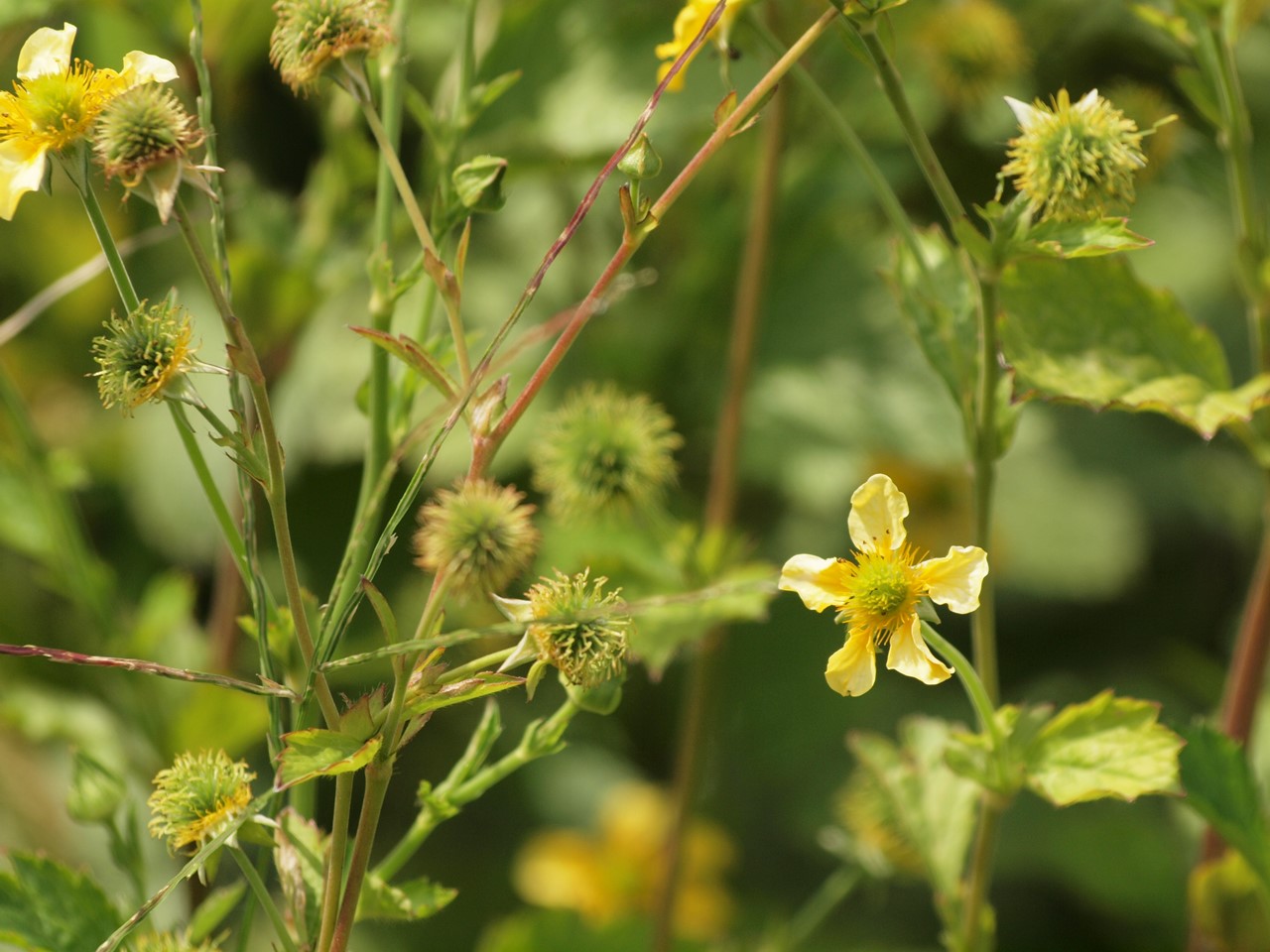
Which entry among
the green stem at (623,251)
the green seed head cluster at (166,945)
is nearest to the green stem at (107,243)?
the green stem at (623,251)

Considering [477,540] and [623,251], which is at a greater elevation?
[623,251]

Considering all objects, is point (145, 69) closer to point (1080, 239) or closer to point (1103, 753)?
point (1080, 239)

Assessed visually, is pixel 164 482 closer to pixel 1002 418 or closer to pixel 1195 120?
pixel 1002 418

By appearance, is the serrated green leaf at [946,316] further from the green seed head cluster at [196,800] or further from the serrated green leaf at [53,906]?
the serrated green leaf at [53,906]

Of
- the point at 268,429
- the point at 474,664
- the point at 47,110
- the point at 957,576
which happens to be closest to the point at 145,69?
the point at 47,110

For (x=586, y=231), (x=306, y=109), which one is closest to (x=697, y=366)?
(x=586, y=231)

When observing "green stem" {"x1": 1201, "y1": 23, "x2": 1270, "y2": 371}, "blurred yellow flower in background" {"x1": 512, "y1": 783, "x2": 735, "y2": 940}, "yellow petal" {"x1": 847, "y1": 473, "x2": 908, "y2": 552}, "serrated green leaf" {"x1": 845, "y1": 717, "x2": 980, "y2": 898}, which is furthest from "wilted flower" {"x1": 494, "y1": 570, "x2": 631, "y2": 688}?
"blurred yellow flower in background" {"x1": 512, "y1": 783, "x2": 735, "y2": 940}
